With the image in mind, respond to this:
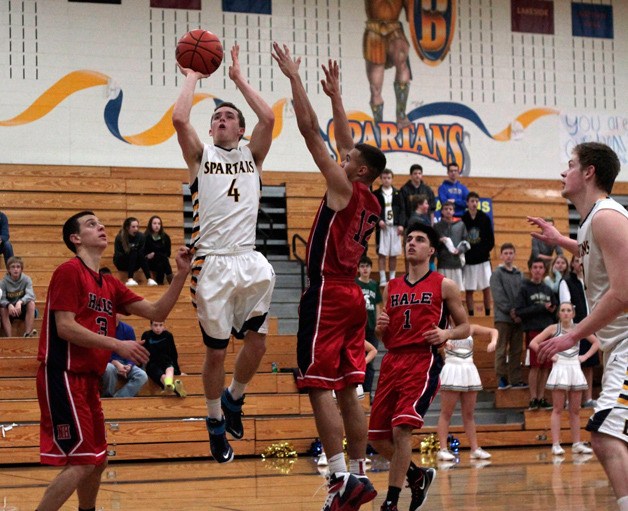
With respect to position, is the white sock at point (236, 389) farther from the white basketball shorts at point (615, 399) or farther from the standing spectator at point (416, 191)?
the standing spectator at point (416, 191)

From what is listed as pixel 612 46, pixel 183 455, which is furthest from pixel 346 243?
pixel 612 46

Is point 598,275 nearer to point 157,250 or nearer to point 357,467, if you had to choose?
point 357,467

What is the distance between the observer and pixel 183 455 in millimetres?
11914

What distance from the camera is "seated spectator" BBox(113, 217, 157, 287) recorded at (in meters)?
15.2

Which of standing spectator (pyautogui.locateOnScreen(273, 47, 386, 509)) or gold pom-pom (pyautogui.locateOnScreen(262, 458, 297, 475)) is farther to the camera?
gold pom-pom (pyautogui.locateOnScreen(262, 458, 297, 475))

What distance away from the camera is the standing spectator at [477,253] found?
16.0m

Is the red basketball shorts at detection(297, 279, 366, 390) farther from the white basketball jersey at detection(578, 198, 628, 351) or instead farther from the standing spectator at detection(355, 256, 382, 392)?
the standing spectator at detection(355, 256, 382, 392)

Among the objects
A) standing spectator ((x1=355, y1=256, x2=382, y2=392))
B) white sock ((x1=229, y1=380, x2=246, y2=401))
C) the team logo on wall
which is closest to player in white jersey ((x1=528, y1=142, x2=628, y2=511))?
white sock ((x1=229, y1=380, x2=246, y2=401))

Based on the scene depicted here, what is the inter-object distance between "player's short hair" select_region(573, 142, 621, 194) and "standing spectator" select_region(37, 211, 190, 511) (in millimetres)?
2486

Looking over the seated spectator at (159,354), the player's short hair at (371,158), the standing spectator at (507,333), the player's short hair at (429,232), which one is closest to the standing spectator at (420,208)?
the standing spectator at (507,333)

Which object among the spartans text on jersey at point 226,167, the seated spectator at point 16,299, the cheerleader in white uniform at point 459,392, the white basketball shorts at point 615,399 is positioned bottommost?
the cheerleader in white uniform at point 459,392

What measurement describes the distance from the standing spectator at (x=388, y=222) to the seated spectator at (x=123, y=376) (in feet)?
15.9

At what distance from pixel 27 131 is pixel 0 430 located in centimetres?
723

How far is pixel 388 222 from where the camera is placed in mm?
15758
